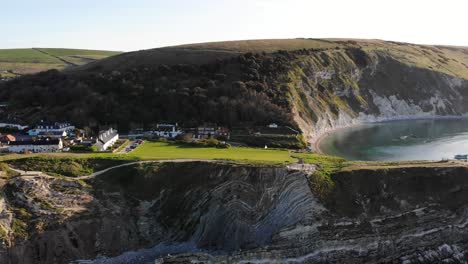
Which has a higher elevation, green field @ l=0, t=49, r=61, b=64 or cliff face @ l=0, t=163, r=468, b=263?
green field @ l=0, t=49, r=61, b=64

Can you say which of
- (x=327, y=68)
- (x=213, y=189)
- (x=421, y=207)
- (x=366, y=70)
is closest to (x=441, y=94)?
(x=366, y=70)

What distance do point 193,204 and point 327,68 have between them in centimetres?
7333

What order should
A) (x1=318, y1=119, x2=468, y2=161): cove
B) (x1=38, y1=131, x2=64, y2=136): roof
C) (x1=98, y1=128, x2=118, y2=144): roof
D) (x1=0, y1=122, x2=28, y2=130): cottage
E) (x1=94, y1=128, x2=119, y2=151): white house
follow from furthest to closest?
(x1=0, y1=122, x2=28, y2=130): cottage → (x1=318, y1=119, x2=468, y2=161): cove → (x1=38, y1=131, x2=64, y2=136): roof → (x1=98, y1=128, x2=118, y2=144): roof → (x1=94, y1=128, x2=119, y2=151): white house

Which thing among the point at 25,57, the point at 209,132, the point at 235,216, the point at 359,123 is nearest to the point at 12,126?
the point at 209,132

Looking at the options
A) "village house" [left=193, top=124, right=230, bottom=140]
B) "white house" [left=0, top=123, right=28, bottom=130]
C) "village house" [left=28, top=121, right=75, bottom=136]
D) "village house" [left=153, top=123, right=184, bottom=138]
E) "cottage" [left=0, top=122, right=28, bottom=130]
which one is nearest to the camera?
"village house" [left=28, top=121, right=75, bottom=136]

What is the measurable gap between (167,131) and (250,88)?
2150 cm

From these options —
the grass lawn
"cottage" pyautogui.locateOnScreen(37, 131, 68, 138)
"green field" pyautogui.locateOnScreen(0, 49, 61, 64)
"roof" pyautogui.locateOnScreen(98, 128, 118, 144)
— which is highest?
"green field" pyautogui.locateOnScreen(0, 49, 61, 64)

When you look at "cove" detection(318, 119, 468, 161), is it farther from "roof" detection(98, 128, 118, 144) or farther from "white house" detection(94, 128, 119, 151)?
"roof" detection(98, 128, 118, 144)

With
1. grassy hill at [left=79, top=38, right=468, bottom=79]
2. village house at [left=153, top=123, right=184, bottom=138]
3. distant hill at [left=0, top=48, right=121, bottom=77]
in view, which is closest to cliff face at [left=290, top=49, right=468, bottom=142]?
grassy hill at [left=79, top=38, right=468, bottom=79]

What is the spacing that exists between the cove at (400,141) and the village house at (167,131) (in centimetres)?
2239

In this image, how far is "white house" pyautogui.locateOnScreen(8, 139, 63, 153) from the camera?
53094 millimetres

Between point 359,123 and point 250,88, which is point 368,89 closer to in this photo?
point 359,123

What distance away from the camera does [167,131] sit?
67.1 meters

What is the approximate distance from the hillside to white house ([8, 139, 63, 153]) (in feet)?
58.3
